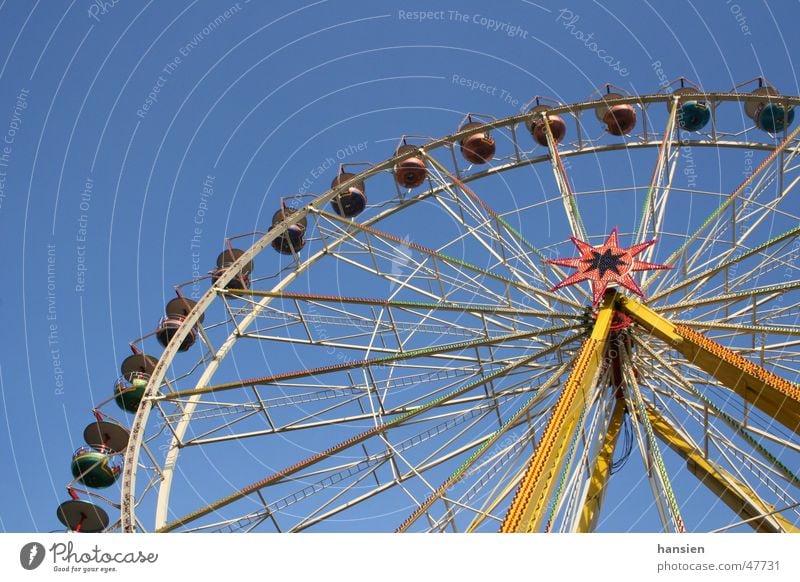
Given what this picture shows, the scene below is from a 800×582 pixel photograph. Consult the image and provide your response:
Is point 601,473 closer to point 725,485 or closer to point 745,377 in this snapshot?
point 725,485

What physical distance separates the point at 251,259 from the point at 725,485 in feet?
34.4

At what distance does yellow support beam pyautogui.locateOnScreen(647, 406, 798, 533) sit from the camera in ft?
52.8

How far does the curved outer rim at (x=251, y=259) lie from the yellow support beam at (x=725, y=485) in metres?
8.45

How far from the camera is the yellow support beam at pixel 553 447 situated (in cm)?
1184

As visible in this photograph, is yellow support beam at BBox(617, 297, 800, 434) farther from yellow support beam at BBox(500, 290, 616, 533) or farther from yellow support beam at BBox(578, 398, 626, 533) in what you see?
yellow support beam at BBox(578, 398, 626, 533)

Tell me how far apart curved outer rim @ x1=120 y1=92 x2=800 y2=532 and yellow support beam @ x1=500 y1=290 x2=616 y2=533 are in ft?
24.8

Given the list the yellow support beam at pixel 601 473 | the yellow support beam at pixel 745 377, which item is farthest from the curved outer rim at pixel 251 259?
the yellow support beam at pixel 745 377

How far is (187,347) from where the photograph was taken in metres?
21.5

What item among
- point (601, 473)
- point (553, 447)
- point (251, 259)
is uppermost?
point (251, 259)

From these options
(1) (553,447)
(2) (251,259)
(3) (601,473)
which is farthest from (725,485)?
(2) (251,259)

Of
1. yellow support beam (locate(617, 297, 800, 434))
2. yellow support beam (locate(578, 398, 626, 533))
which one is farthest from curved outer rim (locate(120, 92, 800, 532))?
yellow support beam (locate(617, 297, 800, 434))

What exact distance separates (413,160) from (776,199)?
8091 mm

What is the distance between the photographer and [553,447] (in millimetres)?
13078
